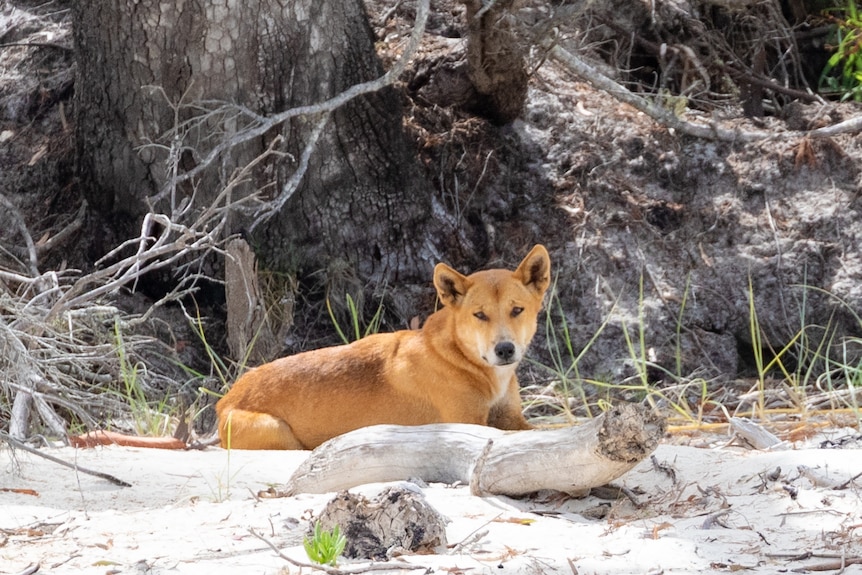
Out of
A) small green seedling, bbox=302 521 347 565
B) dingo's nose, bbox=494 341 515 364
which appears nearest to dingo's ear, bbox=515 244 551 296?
dingo's nose, bbox=494 341 515 364

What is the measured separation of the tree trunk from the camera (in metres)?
7.55

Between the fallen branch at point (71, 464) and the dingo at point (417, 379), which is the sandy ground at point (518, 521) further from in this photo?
the dingo at point (417, 379)

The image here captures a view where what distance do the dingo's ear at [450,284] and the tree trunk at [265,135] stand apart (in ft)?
6.66

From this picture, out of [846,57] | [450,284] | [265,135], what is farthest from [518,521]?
[846,57]

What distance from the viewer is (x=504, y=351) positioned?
18.8 ft

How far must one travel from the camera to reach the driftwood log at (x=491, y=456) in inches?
162

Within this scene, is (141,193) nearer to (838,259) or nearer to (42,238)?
(42,238)

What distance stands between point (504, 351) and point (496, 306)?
28cm

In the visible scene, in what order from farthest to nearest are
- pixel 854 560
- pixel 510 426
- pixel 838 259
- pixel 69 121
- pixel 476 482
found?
pixel 69 121, pixel 838 259, pixel 510 426, pixel 476 482, pixel 854 560

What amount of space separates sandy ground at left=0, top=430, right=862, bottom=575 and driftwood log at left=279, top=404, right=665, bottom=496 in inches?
4.4

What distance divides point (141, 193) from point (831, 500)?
5399 mm

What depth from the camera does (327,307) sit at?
7996 mm

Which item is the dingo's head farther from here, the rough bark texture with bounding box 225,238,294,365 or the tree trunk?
the tree trunk

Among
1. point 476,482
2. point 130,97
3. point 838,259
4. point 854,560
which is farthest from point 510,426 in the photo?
point 130,97
